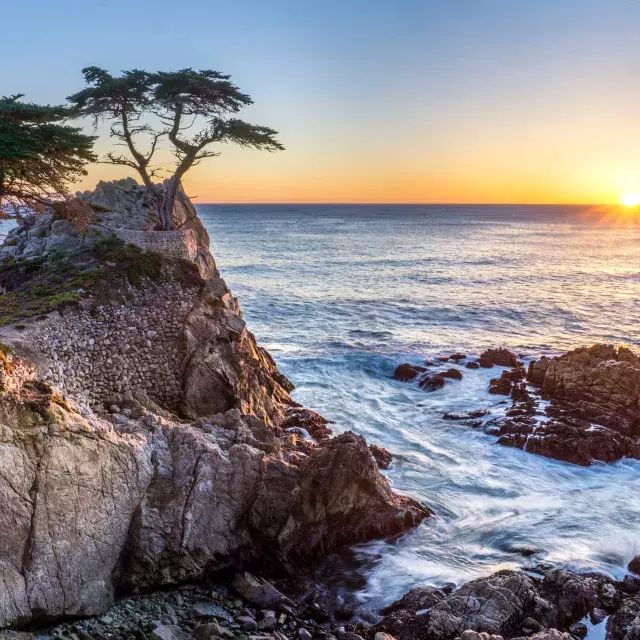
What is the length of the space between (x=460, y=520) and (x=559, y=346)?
77.3 feet

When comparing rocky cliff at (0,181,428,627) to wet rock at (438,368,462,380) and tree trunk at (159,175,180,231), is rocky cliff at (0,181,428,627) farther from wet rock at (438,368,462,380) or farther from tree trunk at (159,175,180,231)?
wet rock at (438,368,462,380)

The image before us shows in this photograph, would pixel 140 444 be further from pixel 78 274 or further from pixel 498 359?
pixel 498 359

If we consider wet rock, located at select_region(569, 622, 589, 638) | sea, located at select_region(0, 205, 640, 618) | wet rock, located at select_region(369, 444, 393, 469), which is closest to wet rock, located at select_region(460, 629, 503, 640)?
wet rock, located at select_region(569, 622, 589, 638)

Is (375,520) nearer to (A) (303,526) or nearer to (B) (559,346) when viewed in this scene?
(A) (303,526)

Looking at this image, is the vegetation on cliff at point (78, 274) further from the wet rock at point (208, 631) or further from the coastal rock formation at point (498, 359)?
the coastal rock formation at point (498, 359)

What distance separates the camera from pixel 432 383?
30.9 metres

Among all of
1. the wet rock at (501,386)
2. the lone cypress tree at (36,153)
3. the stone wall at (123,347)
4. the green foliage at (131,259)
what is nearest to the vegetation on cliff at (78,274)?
the green foliage at (131,259)

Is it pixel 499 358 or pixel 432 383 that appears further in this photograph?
pixel 499 358

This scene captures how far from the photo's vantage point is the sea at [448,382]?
53.7ft

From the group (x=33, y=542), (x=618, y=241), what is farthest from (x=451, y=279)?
(x=618, y=241)

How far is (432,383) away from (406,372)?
1.97 meters

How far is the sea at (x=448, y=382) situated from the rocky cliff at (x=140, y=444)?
1.77 meters

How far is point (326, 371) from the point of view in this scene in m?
33.3

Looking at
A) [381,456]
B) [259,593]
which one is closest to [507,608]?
[259,593]
